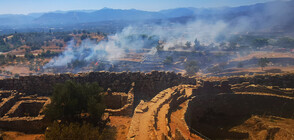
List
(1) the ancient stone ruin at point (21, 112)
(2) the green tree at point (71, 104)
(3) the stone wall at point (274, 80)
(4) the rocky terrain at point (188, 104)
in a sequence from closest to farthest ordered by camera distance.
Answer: (2) the green tree at point (71, 104) < (4) the rocky terrain at point (188, 104) < (1) the ancient stone ruin at point (21, 112) < (3) the stone wall at point (274, 80)

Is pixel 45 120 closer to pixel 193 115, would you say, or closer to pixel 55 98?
pixel 55 98

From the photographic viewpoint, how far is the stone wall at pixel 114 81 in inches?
506

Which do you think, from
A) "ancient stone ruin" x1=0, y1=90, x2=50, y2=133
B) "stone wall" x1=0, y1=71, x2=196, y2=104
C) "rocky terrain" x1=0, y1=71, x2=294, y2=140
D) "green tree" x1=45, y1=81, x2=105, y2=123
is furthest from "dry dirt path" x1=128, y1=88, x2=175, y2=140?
"ancient stone ruin" x1=0, y1=90, x2=50, y2=133

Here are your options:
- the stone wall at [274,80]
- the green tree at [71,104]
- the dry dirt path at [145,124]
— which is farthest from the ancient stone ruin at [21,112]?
the stone wall at [274,80]

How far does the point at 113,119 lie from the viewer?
9.82 meters

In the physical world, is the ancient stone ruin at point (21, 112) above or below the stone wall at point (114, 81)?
below

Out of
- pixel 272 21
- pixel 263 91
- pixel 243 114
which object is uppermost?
pixel 272 21

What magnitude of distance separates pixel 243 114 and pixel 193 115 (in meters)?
2.95

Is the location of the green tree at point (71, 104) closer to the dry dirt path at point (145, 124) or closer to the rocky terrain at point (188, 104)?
the rocky terrain at point (188, 104)

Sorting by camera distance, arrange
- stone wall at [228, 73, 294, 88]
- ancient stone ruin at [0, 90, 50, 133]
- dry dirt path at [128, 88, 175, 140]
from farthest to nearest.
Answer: stone wall at [228, 73, 294, 88] → ancient stone ruin at [0, 90, 50, 133] → dry dirt path at [128, 88, 175, 140]

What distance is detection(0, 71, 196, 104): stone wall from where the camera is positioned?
42.1 feet

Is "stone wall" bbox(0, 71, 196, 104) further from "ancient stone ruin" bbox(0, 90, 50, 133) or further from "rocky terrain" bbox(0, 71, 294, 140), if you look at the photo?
"ancient stone ruin" bbox(0, 90, 50, 133)

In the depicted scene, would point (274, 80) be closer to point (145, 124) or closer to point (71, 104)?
point (145, 124)

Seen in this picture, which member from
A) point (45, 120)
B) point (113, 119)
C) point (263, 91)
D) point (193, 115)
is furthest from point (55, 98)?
point (263, 91)
